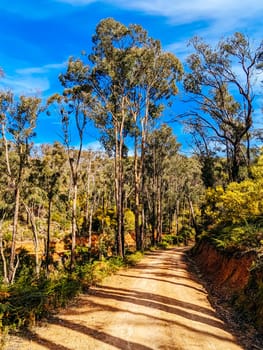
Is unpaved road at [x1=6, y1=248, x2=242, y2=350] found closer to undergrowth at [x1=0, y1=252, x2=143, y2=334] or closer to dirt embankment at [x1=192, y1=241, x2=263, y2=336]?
undergrowth at [x1=0, y1=252, x2=143, y2=334]

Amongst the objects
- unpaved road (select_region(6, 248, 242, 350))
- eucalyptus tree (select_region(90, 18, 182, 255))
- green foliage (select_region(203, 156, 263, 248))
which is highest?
eucalyptus tree (select_region(90, 18, 182, 255))

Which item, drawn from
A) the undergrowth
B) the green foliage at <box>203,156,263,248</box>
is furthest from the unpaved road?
the green foliage at <box>203,156,263,248</box>

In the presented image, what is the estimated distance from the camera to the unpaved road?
584 cm

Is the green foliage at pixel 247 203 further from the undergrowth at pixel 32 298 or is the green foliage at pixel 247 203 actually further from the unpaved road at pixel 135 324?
the undergrowth at pixel 32 298

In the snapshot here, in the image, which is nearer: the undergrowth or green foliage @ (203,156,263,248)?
the undergrowth

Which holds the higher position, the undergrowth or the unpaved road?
the undergrowth

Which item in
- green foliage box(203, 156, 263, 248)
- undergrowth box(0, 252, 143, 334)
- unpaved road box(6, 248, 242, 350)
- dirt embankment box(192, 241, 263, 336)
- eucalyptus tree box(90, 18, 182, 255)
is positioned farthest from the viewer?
eucalyptus tree box(90, 18, 182, 255)

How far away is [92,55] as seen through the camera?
816 inches

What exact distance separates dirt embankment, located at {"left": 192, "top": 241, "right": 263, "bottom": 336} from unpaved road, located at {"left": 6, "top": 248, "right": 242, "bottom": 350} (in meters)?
0.77

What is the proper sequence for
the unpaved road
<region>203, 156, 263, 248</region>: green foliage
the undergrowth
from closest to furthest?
the unpaved road < the undergrowth < <region>203, 156, 263, 248</region>: green foliage

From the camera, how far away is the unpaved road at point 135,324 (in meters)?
5.84

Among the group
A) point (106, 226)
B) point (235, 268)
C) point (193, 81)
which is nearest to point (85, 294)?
point (235, 268)

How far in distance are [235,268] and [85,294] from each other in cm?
548

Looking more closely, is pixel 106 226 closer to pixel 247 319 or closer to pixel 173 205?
pixel 173 205
